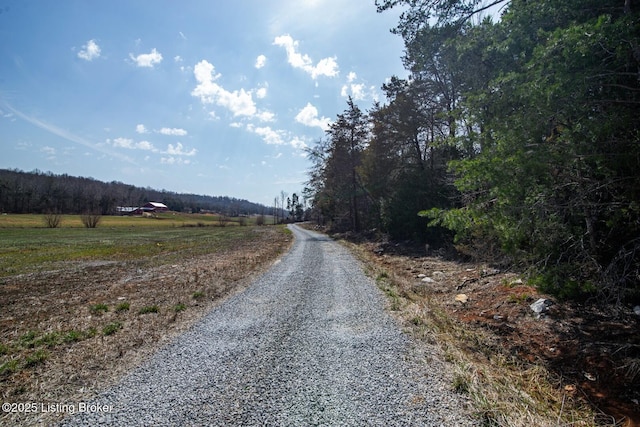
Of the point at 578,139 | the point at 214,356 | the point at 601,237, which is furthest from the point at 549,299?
the point at 214,356

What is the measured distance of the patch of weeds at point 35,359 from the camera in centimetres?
411

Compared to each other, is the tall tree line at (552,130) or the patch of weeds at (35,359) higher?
the tall tree line at (552,130)

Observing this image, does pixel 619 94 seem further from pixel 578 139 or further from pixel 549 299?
pixel 549 299

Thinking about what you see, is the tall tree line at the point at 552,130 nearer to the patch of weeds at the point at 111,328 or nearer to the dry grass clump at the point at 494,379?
the dry grass clump at the point at 494,379

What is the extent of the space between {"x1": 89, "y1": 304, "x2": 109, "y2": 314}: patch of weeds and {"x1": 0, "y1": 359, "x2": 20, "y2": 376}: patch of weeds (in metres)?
2.58

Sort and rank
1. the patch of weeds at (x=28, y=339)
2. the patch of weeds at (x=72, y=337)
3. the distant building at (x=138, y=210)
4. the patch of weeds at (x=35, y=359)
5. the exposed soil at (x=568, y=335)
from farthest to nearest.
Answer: the distant building at (x=138, y=210) < the patch of weeds at (x=72, y=337) < the patch of weeds at (x=28, y=339) < the patch of weeds at (x=35, y=359) < the exposed soil at (x=568, y=335)

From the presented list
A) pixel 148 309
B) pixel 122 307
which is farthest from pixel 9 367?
pixel 122 307

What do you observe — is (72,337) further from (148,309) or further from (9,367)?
(148,309)

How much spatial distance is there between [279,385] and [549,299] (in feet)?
20.3

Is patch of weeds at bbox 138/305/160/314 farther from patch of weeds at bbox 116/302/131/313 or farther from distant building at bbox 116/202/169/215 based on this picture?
distant building at bbox 116/202/169/215

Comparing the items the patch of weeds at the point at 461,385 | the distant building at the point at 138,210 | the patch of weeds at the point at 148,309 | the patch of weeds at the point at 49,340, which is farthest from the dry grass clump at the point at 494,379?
the distant building at the point at 138,210

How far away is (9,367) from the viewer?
156 inches

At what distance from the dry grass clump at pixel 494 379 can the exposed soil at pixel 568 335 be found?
152mm

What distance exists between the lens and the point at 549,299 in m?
6.57
